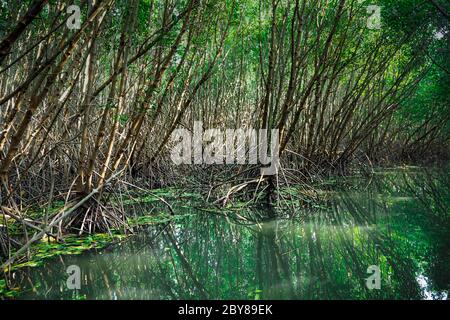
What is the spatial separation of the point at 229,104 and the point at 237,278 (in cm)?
1053

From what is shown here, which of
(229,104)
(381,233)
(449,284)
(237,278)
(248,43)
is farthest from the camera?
(229,104)

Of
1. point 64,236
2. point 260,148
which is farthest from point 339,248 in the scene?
point 64,236

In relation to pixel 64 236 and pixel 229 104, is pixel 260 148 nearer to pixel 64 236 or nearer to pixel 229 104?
pixel 64 236

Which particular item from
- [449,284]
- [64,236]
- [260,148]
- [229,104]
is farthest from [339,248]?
[229,104]

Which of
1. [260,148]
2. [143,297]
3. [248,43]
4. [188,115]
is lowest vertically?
[143,297]

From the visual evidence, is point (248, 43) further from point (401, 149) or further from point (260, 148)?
point (401, 149)

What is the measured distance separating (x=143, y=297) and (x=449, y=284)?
8.50ft

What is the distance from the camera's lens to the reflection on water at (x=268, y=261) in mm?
3383

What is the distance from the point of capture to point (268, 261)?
4199 millimetres

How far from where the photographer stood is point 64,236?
15.3ft

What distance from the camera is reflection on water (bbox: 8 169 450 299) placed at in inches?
133

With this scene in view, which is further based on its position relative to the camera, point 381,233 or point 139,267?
point 381,233

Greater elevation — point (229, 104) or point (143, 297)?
point (229, 104)
